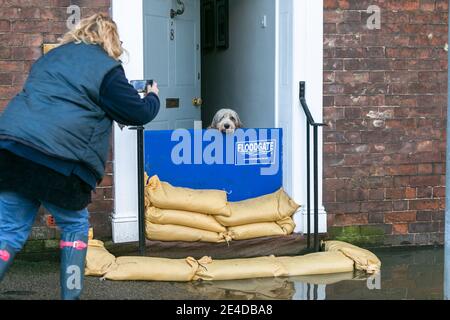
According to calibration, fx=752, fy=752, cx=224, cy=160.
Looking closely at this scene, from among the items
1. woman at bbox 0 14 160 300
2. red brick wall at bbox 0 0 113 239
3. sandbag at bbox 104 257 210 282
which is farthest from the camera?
red brick wall at bbox 0 0 113 239

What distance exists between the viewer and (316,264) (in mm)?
5637

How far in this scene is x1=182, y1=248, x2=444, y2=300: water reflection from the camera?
5125 mm

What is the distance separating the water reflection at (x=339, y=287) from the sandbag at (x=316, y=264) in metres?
0.05

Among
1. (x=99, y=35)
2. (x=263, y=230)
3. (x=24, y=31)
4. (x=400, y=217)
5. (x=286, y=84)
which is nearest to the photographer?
(x=99, y=35)

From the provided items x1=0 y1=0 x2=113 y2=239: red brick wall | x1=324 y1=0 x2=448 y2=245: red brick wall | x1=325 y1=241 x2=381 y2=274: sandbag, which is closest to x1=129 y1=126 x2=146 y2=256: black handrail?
x1=0 y1=0 x2=113 y2=239: red brick wall

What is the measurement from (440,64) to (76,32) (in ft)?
12.1

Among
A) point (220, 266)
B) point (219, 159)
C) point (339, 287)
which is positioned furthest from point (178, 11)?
point (339, 287)

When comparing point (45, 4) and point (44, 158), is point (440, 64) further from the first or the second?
point (44, 158)

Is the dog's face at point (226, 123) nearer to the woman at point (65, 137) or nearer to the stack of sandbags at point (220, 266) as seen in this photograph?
the stack of sandbags at point (220, 266)

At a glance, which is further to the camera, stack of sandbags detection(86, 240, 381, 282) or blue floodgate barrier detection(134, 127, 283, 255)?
blue floodgate barrier detection(134, 127, 283, 255)

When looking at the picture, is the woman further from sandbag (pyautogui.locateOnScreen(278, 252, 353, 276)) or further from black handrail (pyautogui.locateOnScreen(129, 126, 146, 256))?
sandbag (pyautogui.locateOnScreen(278, 252, 353, 276))

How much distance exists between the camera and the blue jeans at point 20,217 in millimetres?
4027

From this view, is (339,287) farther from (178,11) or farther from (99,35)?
(178,11)

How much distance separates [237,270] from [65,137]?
205 centimetres
